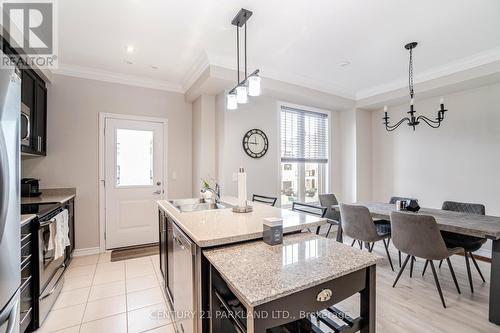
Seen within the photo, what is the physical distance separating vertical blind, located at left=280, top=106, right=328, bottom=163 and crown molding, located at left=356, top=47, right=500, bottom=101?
1.13 meters

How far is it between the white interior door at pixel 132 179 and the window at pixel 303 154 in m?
2.22

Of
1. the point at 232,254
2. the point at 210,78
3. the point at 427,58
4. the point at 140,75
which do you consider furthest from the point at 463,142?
the point at 140,75

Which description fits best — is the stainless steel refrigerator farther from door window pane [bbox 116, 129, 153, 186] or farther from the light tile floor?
door window pane [bbox 116, 129, 153, 186]

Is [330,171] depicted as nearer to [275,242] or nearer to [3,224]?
[275,242]

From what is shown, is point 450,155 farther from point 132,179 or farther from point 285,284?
point 132,179

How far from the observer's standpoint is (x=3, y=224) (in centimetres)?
105

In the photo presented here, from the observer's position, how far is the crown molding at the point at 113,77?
329 cm

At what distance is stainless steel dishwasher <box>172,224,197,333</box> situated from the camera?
1330 millimetres

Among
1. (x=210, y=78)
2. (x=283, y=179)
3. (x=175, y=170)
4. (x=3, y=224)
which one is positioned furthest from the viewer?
(x=283, y=179)

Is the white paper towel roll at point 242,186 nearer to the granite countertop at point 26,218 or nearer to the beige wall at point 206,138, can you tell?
the granite countertop at point 26,218

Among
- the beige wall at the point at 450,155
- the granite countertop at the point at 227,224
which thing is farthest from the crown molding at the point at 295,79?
the granite countertop at the point at 227,224

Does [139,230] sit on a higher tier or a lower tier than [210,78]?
lower

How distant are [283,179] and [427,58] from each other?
2.75 m

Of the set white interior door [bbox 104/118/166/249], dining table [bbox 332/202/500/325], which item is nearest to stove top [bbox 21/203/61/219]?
white interior door [bbox 104/118/166/249]
